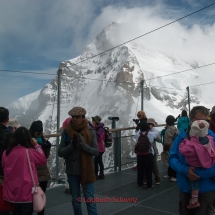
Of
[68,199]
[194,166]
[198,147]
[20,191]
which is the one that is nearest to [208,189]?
[194,166]

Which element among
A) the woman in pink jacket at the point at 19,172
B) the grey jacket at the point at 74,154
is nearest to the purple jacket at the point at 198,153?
the grey jacket at the point at 74,154

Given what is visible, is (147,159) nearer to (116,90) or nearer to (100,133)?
(100,133)

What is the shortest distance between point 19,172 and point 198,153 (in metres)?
1.83

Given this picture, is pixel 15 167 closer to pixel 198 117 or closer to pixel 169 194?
pixel 198 117

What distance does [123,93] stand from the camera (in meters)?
116

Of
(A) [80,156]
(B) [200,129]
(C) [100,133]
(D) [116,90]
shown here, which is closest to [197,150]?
(B) [200,129]

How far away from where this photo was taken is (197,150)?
234 centimetres

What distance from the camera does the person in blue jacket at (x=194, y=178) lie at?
93.7 inches

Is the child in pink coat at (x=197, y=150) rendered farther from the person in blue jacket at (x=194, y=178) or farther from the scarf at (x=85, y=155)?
the scarf at (x=85, y=155)

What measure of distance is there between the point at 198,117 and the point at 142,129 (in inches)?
104

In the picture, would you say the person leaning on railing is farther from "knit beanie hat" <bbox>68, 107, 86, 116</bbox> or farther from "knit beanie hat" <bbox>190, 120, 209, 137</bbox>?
"knit beanie hat" <bbox>190, 120, 209, 137</bbox>

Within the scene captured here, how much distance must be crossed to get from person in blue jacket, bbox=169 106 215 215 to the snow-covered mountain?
72.8 m

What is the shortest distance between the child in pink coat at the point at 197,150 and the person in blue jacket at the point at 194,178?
0.05 meters

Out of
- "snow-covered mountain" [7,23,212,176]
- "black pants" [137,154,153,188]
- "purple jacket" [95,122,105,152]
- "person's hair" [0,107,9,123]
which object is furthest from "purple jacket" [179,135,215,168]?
"snow-covered mountain" [7,23,212,176]
